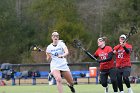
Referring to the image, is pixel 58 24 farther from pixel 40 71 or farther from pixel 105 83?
pixel 105 83

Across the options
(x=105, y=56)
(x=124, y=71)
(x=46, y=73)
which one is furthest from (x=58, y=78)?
(x=46, y=73)

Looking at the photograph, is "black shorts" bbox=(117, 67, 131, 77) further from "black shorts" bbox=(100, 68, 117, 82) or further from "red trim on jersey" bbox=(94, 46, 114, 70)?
"red trim on jersey" bbox=(94, 46, 114, 70)

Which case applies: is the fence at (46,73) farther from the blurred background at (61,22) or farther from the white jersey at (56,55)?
the blurred background at (61,22)

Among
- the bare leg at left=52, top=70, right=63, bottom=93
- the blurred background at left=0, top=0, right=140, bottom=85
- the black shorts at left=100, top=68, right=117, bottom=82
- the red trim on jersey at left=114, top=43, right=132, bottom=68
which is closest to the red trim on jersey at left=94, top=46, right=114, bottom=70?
the black shorts at left=100, top=68, right=117, bottom=82

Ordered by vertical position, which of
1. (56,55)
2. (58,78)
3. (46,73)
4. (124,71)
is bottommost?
(58,78)

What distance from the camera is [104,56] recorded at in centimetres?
1745

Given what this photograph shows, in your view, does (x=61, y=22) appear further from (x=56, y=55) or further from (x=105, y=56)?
(x=105, y=56)

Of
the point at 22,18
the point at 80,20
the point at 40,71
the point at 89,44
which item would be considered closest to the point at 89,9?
the point at 80,20

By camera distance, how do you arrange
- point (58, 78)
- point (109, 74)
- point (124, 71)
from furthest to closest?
point (124, 71)
point (109, 74)
point (58, 78)

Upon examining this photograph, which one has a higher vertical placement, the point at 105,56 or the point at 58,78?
the point at 105,56

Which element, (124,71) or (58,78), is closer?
(58,78)

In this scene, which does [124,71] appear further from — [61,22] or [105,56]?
[61,22]

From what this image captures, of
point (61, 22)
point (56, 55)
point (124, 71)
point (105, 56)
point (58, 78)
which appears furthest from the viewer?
point (61, 22)

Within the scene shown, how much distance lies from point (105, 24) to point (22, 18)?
40.1 feet
